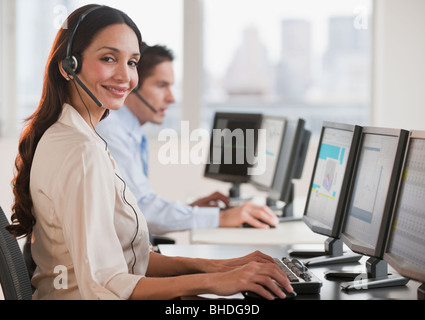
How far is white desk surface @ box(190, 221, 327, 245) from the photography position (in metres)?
2.33

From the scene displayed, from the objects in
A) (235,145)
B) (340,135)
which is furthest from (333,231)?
(235,145)

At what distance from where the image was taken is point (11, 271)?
56.3 inches

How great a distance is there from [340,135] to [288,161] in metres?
0.86

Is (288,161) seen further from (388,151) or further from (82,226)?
(82,226)

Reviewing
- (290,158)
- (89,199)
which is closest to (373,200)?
(89,199)

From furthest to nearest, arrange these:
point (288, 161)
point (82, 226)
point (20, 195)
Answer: point (288, 161), point (20, 195), point (82, 226)

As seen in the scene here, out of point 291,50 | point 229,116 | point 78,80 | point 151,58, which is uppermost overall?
point 291,50

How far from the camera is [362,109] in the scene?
470cm

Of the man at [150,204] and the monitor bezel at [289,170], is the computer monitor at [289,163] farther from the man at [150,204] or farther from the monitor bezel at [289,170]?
the man at [150,204]

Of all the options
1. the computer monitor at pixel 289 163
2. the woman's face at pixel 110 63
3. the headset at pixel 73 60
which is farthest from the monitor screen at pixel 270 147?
the headset at pixel 73 60

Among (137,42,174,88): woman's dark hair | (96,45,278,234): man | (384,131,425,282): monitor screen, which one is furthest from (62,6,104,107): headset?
(137,42,174,88): woman's dark hair

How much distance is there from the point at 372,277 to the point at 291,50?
10.9 feet

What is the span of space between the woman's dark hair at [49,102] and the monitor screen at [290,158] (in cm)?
134

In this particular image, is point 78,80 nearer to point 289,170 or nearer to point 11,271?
point 11,271
